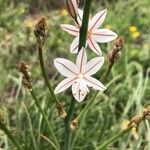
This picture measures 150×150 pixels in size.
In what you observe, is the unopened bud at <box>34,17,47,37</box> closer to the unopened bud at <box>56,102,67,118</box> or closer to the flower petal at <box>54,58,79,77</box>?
the flower petal at <box>54,58,79,77</box>

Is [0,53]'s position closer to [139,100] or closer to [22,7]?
[22,7]

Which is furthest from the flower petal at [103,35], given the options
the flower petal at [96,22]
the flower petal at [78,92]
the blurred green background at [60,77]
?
the blurred green background at [60,77]

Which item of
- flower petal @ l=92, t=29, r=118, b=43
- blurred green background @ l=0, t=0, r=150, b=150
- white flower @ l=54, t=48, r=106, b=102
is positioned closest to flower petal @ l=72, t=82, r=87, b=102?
white flower @ l=54, t=48, r=106, b=102

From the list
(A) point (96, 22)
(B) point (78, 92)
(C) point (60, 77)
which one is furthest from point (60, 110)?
(C) point (60, 77)

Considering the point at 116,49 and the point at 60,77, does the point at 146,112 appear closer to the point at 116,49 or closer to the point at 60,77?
the point at 116,49

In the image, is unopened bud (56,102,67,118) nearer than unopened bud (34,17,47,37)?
No
